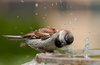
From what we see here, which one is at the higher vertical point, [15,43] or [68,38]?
[68,38]

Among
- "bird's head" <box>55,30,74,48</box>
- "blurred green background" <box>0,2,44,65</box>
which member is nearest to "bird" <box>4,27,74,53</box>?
"bird's head" <box>55,30,74,48</box>

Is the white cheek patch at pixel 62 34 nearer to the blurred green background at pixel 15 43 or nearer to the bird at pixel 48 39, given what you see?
the bird at pixel 48 39

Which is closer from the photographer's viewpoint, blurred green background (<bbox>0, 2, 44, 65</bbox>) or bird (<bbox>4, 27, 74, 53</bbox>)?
bird (<bbox>4, 27, 74, 53</bbox>)

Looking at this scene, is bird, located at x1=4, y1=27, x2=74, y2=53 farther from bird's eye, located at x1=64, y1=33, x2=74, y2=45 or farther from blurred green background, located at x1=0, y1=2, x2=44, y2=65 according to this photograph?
blurred green background, located at x1=0, y1=2, x2=44, y2=65

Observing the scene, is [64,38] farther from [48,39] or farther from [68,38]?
[48,39]

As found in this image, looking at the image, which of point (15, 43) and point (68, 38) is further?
→ point (15, 43)

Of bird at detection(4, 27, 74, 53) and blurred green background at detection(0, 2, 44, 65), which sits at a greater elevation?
bird at detection(4, 27, 74, 53)

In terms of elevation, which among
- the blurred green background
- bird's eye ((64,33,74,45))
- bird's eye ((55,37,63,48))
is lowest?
the blurred green background

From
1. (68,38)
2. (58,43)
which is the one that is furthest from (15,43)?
(68,38)

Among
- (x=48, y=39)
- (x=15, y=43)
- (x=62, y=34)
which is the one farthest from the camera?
(x=15, y=43)

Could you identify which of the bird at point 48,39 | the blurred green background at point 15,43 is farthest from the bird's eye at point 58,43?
the blurred green background at point 15,43
